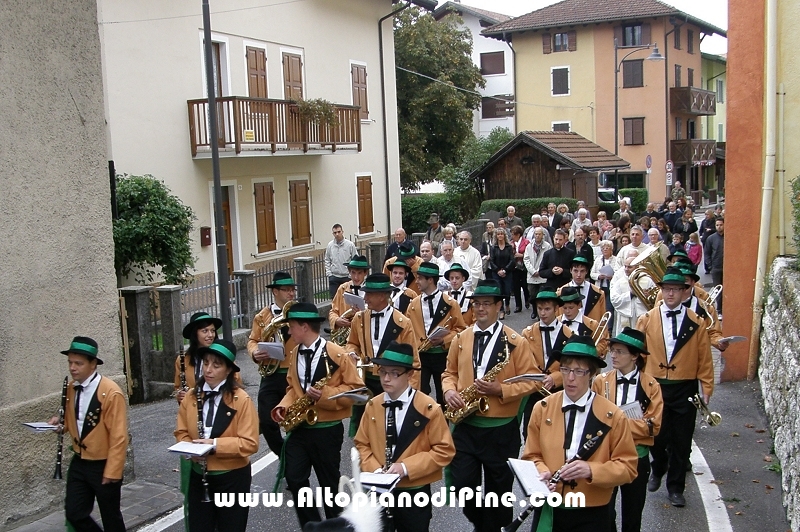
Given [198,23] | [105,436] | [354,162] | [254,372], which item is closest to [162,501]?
[105,436]

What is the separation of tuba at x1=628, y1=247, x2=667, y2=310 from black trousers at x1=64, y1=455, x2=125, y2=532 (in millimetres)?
7033

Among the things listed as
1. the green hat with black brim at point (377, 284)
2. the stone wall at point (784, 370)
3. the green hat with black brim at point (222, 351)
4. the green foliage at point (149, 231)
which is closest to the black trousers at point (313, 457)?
the green hat with black brim at point (222, 351)

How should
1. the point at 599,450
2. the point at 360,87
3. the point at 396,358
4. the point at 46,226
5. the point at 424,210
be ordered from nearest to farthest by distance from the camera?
the point at 599,450 → the point at 396,358 → the point at 46,226 → the point at 360,87 → the point at 424,210

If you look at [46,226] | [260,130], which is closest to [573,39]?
[260,130]

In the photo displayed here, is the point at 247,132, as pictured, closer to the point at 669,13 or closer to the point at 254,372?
the point at 254,372

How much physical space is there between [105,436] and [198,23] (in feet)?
53.2

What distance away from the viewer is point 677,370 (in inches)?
321

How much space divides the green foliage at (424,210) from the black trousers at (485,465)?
2861 centimetres

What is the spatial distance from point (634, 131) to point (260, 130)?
3467 centimetres

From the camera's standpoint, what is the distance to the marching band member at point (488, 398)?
6859 millimetres

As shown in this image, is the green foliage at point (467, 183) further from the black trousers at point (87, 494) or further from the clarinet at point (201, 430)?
the clarinet at point (201, 430)

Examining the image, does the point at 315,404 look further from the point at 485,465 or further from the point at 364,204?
the point at 364,204

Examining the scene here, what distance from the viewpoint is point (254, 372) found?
562 inches

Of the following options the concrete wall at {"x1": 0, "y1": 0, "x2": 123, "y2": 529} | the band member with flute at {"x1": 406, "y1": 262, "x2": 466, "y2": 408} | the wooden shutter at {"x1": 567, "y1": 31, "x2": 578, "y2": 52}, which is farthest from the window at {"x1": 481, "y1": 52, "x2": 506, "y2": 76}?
the concrete wall at {"x1": 0, "y1": 0, "x2": 123, "y2": 529}
